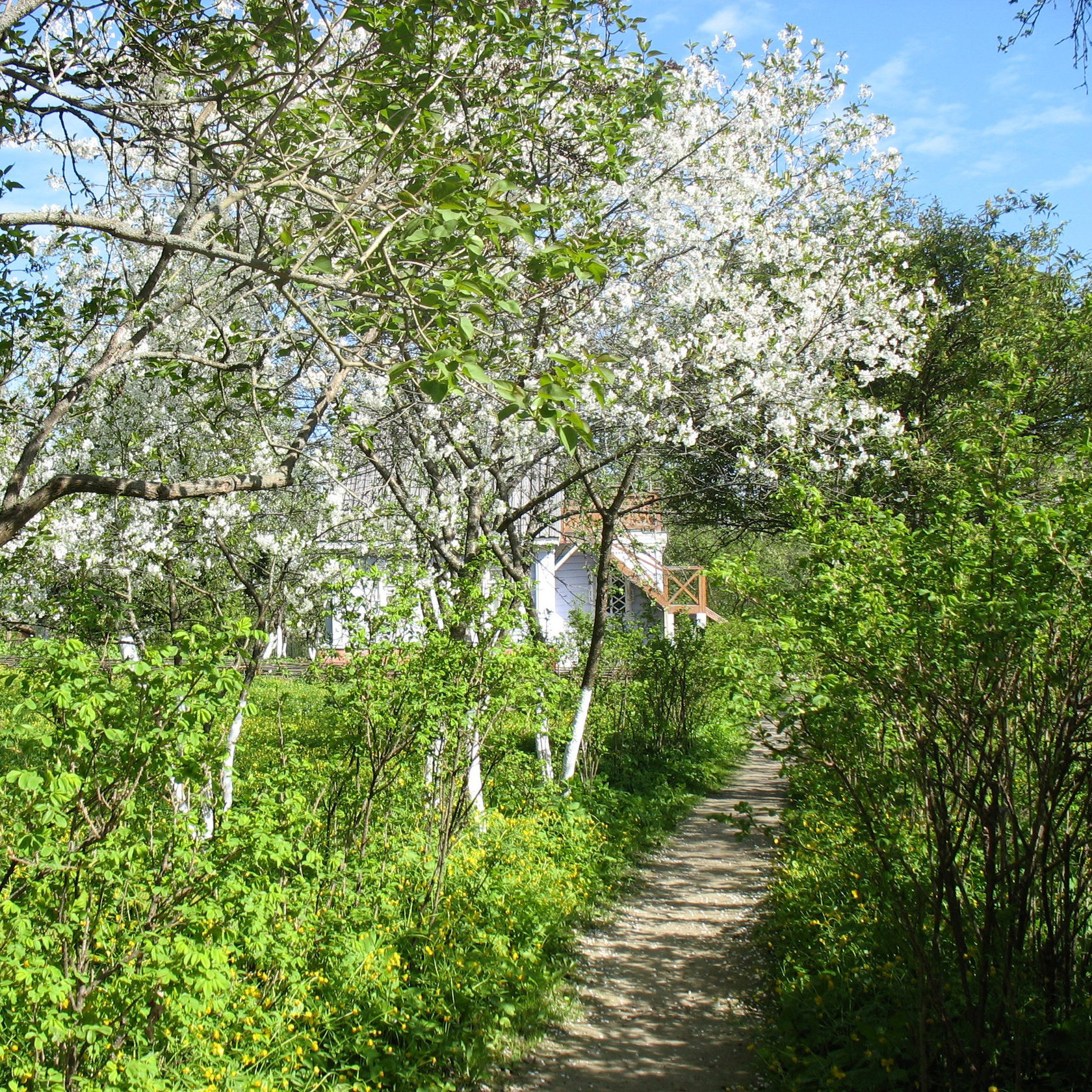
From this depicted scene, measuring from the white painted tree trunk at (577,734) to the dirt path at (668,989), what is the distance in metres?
1.17

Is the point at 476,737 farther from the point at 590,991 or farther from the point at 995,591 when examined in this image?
the point at 995,591

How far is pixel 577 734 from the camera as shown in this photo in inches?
353

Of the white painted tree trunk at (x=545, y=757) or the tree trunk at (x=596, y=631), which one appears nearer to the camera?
the white painted tree trunk at (x=545, y=757)

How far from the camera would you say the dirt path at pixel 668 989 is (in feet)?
14.0

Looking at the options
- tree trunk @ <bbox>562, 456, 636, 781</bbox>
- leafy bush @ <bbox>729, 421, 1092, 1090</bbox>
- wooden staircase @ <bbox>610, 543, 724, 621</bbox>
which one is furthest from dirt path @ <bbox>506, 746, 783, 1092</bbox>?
wooden staircase @ <bbox>610, 543, 724, 621</bbox>

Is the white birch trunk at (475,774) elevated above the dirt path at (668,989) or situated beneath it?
elevated above

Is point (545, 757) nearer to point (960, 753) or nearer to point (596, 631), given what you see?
point (596, 631)

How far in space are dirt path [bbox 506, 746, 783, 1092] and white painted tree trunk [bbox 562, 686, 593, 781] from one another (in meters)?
1.17

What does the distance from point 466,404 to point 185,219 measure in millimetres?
3009

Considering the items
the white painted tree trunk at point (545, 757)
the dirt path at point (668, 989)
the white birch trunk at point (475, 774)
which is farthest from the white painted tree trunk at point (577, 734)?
the white birch trunk at point (475, 774)

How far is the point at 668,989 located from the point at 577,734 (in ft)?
12.3

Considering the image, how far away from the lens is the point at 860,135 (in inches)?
343

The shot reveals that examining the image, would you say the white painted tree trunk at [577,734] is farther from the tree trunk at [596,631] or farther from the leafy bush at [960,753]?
the leafy bush at [960,753]

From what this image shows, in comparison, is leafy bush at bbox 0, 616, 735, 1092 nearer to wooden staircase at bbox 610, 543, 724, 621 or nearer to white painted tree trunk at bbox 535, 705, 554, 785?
white painted tree trunk at bbox 535, 705, 554, 785
